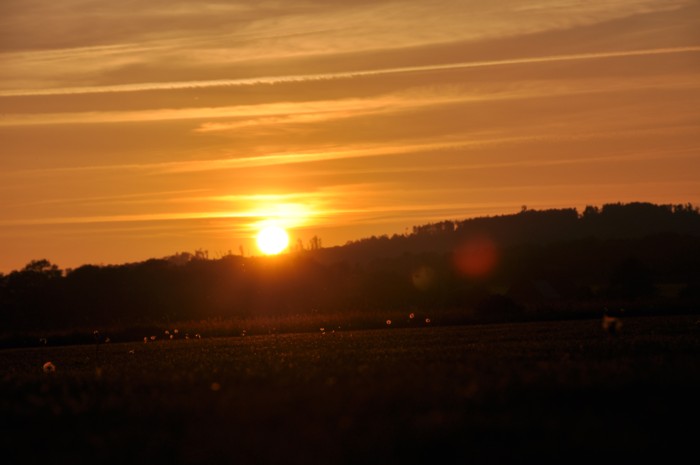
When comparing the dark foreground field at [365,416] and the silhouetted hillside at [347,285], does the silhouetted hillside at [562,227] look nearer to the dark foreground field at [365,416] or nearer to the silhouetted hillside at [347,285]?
the silhouetted hillside at [347,285]

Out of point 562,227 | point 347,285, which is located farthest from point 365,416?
point 562,227

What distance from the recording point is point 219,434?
1414 cm

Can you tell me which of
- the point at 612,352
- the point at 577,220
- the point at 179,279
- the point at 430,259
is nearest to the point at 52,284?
the point at 179,279

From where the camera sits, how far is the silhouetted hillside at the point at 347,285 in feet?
281

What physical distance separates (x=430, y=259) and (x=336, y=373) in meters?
124

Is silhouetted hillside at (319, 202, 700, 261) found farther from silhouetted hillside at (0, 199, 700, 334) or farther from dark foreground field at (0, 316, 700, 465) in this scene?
dark foreground field at (0, 316, 700, 465)

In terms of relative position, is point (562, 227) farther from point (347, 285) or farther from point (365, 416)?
point (365, 416)

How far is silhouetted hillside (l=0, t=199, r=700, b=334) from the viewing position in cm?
8550

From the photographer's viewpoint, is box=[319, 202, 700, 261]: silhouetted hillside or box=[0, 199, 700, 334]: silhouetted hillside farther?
box=[319, 202, 700, 261]: silhouetted hillside

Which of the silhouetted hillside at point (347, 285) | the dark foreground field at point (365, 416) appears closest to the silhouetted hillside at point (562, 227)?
the silhouetted hillside at point (347, 285)

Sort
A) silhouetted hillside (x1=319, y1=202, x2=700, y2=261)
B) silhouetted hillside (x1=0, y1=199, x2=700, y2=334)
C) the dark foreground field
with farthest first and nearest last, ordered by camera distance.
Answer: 1. silhouetted hillside (x1=319, y1=202, x2=700, y2=261)
2. silhouetted hillside (x1=0, y1=199, x2=700, y2=334)
3. the dark foreground field

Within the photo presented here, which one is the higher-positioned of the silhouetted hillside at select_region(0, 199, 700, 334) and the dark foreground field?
the silhouetted hillside at select_region(0, 199, 700, 334)

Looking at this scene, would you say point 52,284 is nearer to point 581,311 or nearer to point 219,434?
point 581,311

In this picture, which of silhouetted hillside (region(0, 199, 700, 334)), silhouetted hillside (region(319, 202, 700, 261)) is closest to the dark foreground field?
silhouetted hillside (region(0, 199, 700, 334))
